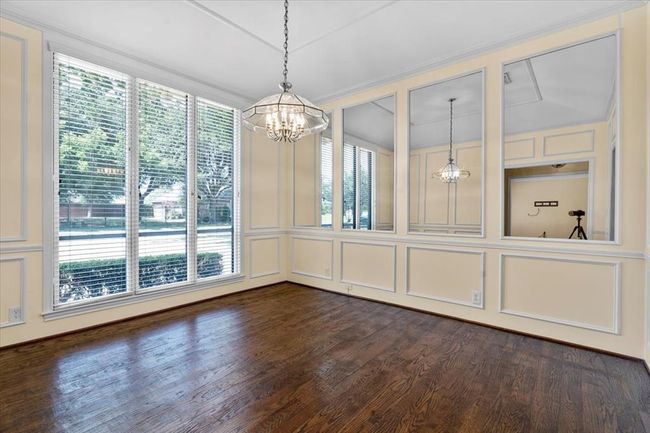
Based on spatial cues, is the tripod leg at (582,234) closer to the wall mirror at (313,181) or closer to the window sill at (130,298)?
the wall mirror at (313,181)

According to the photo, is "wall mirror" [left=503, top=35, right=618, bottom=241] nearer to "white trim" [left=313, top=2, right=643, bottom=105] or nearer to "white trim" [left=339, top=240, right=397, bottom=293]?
"white trim" [left=313, top=2, right=643, bottom=105]

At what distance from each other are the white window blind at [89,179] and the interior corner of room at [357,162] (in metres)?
0.02

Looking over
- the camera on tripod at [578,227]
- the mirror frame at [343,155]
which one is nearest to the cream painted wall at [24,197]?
the mirror frame at [343,155]

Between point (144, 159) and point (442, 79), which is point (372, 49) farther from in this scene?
point (144, 159)

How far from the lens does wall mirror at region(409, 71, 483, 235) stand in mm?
3492

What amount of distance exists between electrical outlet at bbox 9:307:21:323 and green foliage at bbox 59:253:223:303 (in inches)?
12.0

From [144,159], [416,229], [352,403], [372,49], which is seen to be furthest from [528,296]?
[144,159]

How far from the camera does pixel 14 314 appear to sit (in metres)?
2.78

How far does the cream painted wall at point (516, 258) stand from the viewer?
2.60 metres

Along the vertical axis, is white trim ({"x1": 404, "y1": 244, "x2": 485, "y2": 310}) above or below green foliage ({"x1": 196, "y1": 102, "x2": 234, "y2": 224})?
below

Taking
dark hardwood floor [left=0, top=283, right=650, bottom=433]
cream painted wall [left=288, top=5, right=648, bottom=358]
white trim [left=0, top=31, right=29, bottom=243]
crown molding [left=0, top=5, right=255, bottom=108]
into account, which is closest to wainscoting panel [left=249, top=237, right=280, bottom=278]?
cream painted wall [left=288, top=5, right=648, bottom=358]

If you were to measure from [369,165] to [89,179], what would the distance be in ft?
11.0

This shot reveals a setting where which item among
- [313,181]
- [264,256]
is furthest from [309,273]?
[313,181]

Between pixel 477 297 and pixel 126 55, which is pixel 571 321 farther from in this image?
pixel 126 55
